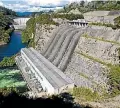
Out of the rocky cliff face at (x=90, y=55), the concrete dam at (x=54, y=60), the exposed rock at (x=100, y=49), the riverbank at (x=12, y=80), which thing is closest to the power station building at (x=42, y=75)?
the concrete dam at (x=54, y=60)

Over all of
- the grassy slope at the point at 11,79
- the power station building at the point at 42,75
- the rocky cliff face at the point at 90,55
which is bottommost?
the grassy slope at the point at 11,79

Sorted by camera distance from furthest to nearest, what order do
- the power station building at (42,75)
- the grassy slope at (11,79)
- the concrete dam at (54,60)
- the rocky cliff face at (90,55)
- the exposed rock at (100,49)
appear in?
the grassy slope at (11,79) → the concrete dam at (54,60) → the power station building at (42,75) → the exposed rock at (100,49) → the rocky cliff face at (90,55)

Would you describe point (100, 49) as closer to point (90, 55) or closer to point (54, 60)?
point (90, 55)

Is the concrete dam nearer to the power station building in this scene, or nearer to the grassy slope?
the power station building

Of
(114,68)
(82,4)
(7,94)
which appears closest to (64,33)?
(114,68)

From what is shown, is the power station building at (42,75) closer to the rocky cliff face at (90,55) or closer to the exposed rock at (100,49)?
the rocky cliff face at (90,55)

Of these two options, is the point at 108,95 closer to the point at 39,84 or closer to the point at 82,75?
the point at 82,75
